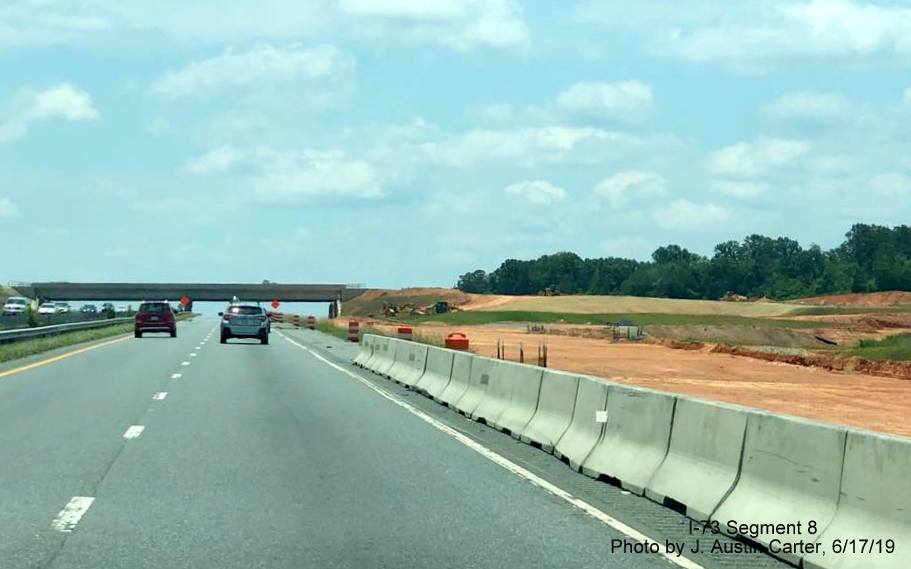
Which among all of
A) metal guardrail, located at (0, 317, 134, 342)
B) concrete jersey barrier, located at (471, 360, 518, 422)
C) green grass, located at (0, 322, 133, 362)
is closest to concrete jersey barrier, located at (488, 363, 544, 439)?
concrete jersey barrier, located at (471, 360, 518, 422)

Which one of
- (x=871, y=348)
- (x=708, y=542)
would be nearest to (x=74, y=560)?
(x=708, y=542)

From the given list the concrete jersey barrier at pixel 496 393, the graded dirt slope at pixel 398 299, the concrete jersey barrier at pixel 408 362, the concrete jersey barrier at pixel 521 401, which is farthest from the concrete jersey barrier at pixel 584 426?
the graded dirt slope at pixel 398 299

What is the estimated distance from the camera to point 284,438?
17.1m

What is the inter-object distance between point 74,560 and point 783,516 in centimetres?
482

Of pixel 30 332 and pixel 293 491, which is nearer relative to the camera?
pixel 293 491

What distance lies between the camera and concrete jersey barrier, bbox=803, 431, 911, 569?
7840 millimetres

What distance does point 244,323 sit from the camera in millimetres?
56531

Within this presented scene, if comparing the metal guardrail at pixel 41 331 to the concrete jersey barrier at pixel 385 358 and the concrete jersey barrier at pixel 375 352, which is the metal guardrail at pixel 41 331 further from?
the concrete jersey barrier at pixel 385 358

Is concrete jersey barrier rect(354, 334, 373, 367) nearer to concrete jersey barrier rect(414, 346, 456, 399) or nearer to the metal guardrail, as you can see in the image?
concrete jersey barrier rect(414, 346, 456, 399)

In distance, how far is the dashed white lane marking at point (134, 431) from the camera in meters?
16.9

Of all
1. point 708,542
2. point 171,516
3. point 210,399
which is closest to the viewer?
point 708,542

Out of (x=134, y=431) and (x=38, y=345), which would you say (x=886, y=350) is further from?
(x=134, y=431)

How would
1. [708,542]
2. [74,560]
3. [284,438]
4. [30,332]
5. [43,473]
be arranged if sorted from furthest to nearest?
[30,332], [284,438], [43,473], [708,542], [74,560]

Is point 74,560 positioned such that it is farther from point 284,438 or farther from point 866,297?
point 866,297
